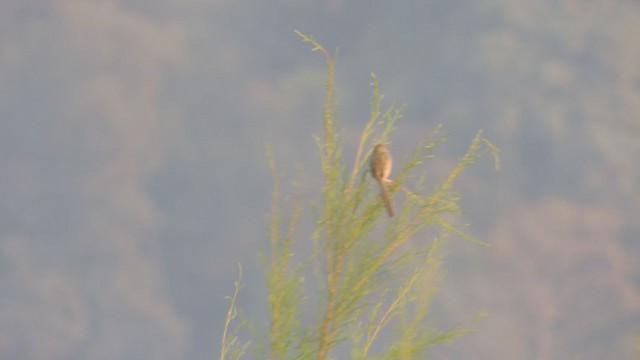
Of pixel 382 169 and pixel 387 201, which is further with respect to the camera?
pixel 382 169

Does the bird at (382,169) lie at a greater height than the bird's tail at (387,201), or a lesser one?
greater

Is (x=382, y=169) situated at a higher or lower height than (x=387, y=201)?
higher

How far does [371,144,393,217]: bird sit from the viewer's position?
3.61 meters

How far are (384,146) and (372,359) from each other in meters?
1.02

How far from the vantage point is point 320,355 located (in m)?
3.59

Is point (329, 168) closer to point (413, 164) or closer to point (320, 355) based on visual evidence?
point (413, 164)

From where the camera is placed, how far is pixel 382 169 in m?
3.74

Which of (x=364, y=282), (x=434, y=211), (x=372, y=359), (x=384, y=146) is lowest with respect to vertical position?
(x=372, y=359)

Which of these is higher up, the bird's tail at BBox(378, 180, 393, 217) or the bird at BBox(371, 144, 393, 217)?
the bird at BBox(371, 144, 393, 217)

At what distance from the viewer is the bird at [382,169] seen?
3.61m

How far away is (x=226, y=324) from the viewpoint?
3.87 m

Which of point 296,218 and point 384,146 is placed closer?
point 296,218

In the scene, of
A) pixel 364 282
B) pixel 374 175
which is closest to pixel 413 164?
Answer: pixel 374 175

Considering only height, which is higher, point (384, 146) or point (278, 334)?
point (384, 146)
